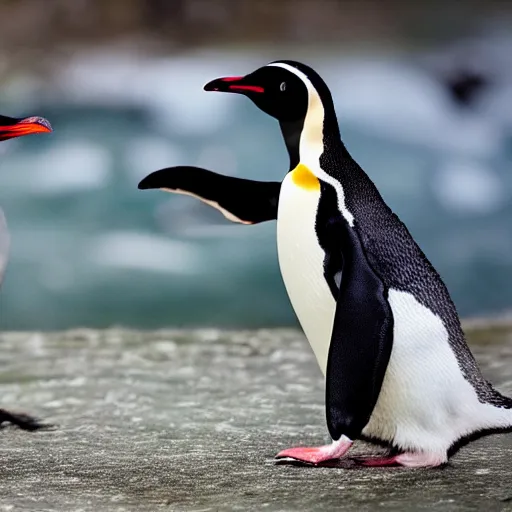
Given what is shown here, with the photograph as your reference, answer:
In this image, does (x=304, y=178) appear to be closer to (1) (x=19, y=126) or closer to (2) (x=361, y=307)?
(2) (x=361, y=307)

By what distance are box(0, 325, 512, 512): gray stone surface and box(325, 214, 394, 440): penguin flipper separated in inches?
5.2

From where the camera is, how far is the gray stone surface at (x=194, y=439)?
133 centimetres

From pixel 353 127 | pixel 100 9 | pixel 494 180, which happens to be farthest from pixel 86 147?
pixel 494 180

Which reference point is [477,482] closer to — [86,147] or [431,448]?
[431,448]

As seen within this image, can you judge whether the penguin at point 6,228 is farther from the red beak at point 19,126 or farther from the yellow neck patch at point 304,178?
the yellow neck patch at point 304,178

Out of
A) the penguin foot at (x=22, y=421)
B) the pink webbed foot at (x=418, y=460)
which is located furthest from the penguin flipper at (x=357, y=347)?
the penguin foot at (x=22, y=421)

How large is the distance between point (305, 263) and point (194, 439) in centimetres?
56

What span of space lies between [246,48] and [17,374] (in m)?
1.99

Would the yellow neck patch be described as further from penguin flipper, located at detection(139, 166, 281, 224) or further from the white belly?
penguin flipper, located at detection(139, 166, 281, 224)

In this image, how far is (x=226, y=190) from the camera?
1736 mm

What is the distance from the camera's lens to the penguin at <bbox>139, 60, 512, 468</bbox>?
140 centimetres

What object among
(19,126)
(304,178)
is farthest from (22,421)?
(304,178)

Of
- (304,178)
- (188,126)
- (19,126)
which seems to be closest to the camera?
(304,178)

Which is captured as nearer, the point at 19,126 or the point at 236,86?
the point at 236,86
